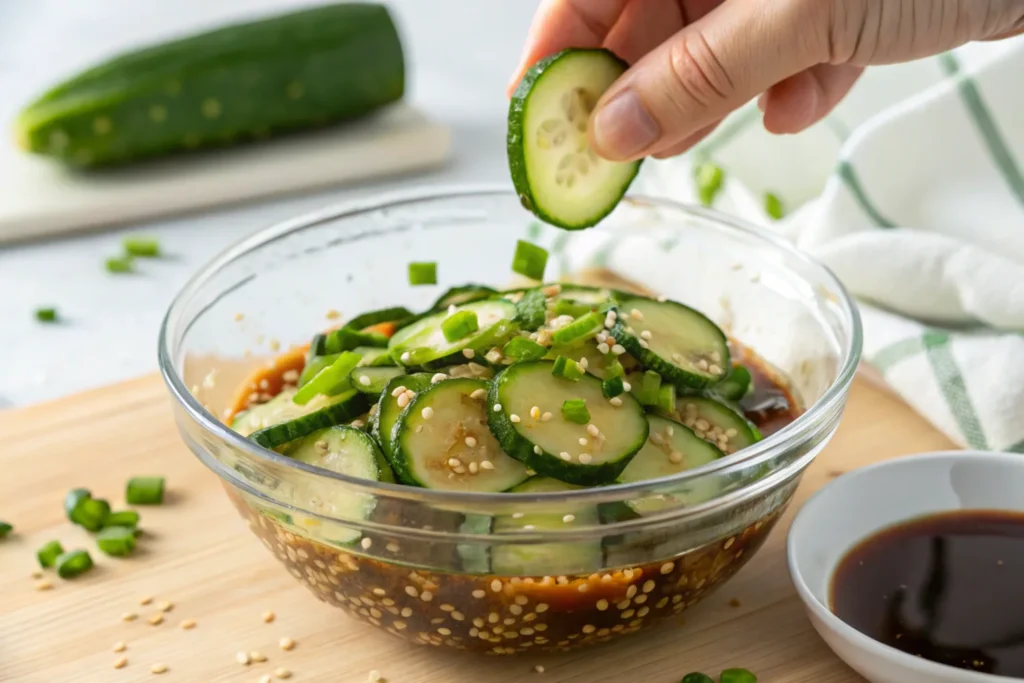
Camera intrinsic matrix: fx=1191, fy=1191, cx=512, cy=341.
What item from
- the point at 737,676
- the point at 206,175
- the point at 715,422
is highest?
the point at 715,422

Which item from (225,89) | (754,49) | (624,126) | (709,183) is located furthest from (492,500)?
(225,89)

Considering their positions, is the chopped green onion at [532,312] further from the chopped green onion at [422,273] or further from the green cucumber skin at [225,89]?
the green cucumber skin at [225,89]

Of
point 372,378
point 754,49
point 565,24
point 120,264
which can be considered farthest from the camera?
point 120,264

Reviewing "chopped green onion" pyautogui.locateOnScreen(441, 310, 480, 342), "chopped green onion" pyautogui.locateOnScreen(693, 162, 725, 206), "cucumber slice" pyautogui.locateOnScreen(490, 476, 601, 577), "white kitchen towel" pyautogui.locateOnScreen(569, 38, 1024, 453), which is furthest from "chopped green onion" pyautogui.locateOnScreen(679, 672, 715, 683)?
"chopped green onion" pyautogui.locateOnScreen(693, 162, 725, 206)

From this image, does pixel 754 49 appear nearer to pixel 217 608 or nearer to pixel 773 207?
pixel 217 608

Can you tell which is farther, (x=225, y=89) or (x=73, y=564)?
(x=225, y=89)

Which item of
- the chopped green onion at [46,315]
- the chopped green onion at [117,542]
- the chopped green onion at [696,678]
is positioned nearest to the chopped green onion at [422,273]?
the chopped green onion at [117,542]

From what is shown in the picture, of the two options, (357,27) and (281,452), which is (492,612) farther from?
(357,27)
